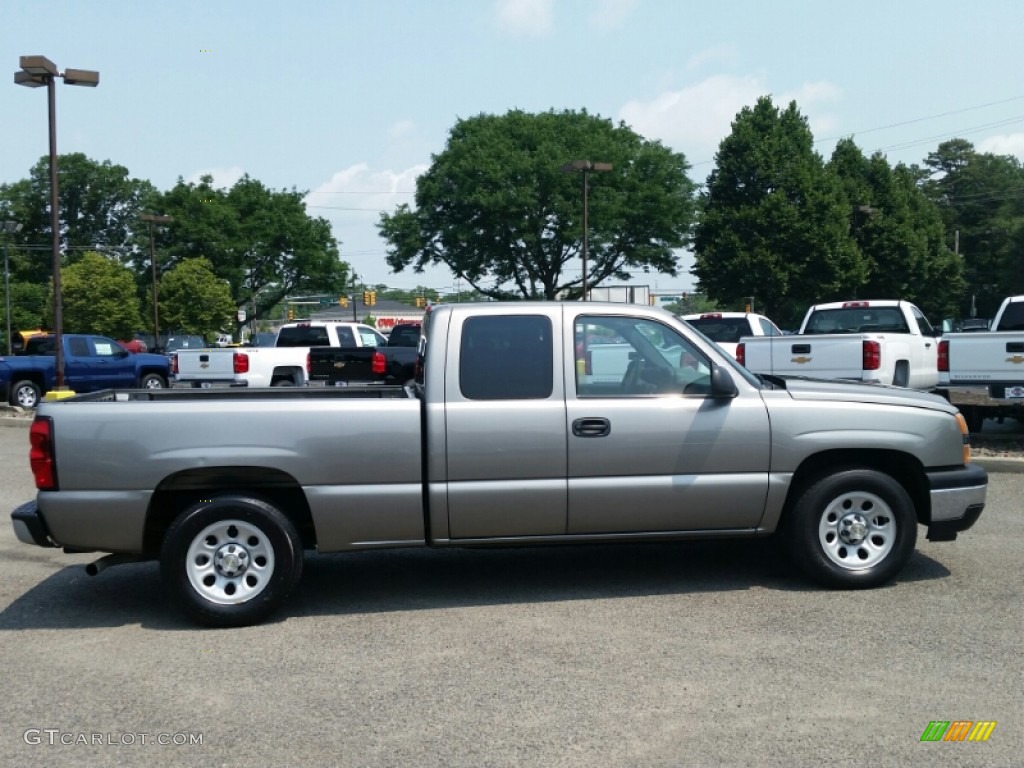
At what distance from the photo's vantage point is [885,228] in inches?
2073

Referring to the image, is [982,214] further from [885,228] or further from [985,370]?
[985,370]

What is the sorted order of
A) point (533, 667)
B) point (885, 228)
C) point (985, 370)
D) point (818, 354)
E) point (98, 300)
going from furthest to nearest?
point (98, 300), point (885, 228), point (818, 354), point (985, 370), point (533, 667)

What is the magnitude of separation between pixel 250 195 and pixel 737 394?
64.0 m

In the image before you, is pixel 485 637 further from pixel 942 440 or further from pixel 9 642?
pixel 942 440

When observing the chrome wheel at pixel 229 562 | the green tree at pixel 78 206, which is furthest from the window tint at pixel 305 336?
the green tree at pixel 78 206

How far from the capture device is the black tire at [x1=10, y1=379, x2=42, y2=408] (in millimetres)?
22625

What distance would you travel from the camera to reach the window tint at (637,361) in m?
6.34

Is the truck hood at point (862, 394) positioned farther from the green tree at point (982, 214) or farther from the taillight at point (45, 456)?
the green tree at point (982, 214)

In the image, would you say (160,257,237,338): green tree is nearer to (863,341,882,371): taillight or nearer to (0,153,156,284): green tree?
(0,153,156,284): green tree

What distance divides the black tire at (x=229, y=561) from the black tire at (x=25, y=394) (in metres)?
18.6

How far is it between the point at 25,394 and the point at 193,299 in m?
38.3

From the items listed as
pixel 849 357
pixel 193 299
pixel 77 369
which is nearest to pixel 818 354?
pixel 849 357

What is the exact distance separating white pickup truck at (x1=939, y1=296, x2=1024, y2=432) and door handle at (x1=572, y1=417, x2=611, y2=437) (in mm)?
7252

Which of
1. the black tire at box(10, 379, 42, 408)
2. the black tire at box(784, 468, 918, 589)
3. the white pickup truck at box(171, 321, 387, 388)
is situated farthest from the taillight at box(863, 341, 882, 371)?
the black tire at box(10, 379, 42, 408)
